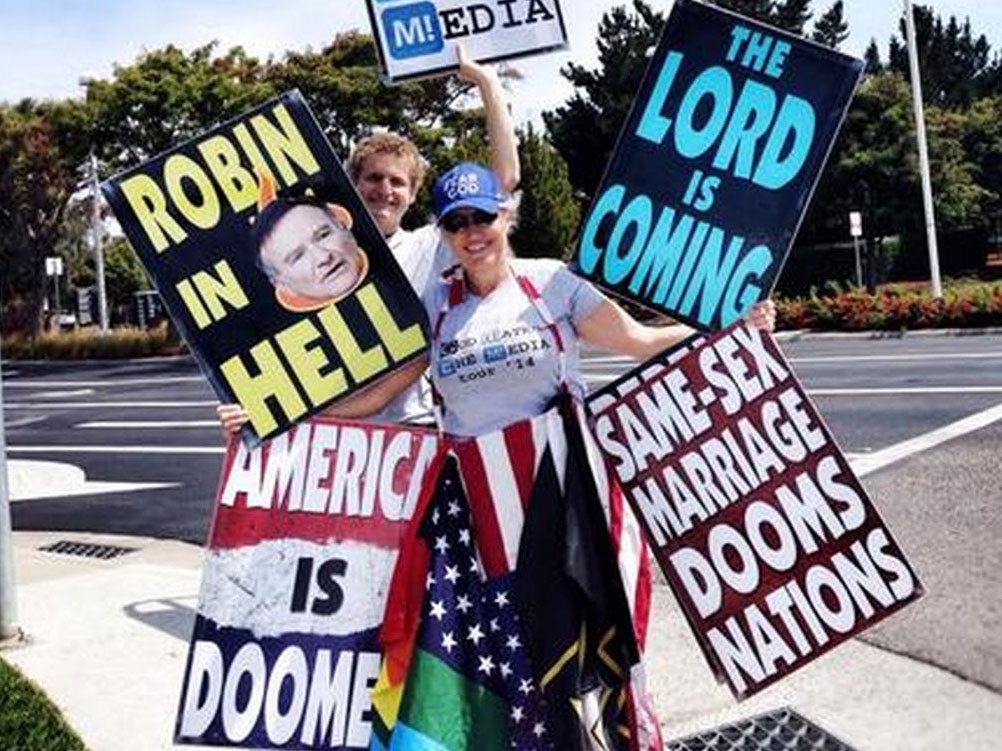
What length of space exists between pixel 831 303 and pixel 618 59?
16.0m

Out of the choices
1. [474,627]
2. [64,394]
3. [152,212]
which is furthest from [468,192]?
[64,394]

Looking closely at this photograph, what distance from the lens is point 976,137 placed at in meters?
43.3

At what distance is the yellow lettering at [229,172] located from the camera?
316 centimetres

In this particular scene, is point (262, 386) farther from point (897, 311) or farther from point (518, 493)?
point (897, 311)

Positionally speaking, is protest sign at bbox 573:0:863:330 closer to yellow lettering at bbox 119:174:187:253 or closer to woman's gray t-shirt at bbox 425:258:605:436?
woman's gray t-shirt at bbox 425:258:605:436

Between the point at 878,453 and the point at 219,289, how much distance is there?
725 cm

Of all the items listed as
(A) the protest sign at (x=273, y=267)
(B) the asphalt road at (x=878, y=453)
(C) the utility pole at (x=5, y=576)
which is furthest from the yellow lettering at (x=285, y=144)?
(B) the asphalt road at (x=878, y=453)

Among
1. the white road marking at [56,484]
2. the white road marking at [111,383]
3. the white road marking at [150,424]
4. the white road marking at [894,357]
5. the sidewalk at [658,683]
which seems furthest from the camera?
the white road marking at [111,383]

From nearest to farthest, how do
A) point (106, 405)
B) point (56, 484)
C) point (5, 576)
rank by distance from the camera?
point (5, 576)
point (56, 484)
point (106, 405)

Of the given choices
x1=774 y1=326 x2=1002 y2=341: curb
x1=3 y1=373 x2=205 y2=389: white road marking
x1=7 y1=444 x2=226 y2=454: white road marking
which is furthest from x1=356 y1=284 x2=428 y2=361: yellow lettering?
x1=3 y1=373 x2=205 y2=389: white road marking

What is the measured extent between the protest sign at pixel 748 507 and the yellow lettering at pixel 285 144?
1064 millimetres

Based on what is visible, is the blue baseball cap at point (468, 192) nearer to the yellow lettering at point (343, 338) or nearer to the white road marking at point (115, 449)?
the yellow lettering at point (343, 338)

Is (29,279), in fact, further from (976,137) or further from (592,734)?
(592,734)

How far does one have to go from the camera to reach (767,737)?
3846 millimetres
